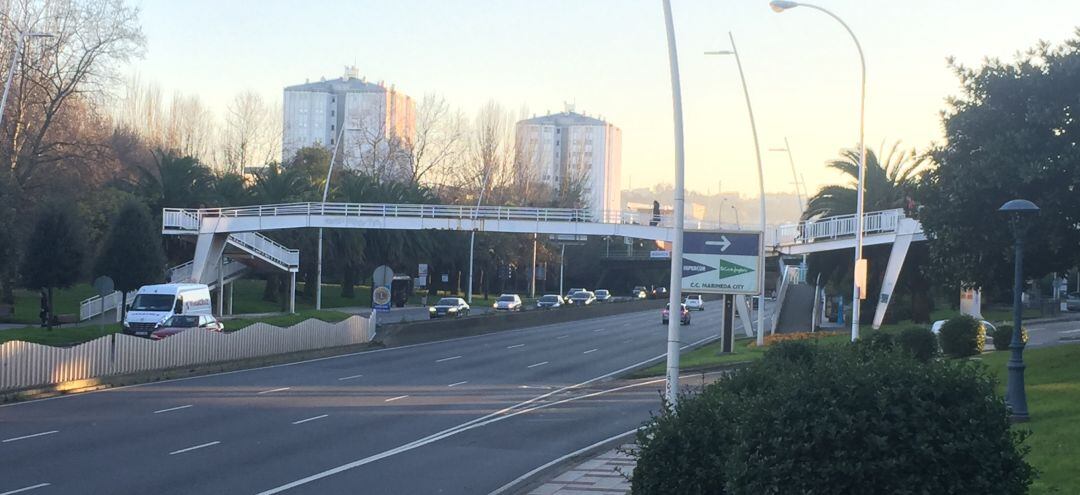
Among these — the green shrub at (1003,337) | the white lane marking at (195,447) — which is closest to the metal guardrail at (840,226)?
the green shrub at (1003,337)

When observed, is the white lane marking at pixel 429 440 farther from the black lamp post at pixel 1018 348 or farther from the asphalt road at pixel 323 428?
the black lamp post at pixel 1018 348

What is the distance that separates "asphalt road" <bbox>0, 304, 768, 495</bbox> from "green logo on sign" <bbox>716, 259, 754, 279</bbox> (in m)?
4.28

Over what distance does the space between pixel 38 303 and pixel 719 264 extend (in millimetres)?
51442

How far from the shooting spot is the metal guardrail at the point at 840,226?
4647cm

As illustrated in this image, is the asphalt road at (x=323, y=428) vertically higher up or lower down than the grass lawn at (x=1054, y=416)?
lower down

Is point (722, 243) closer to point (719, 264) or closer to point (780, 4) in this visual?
point (719, 264)

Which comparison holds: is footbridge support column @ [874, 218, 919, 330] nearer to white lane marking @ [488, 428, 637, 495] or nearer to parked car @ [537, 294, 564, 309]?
white lane marking @ [488, 428, 637, 495]

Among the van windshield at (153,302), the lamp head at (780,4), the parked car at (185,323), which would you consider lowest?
the parked car at (185,323)

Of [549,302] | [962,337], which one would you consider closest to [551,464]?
[962,337]

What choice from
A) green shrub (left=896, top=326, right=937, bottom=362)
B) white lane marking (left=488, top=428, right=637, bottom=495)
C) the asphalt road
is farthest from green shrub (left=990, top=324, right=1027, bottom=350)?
white lane marking (left=488, top=428, right=637, bottom=495)

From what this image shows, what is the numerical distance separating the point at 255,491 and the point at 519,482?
3547 millimetres

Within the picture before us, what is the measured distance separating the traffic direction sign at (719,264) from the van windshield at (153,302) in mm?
28934

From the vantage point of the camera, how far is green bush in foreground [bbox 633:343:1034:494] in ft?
23.8

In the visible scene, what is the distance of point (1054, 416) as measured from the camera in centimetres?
1499
